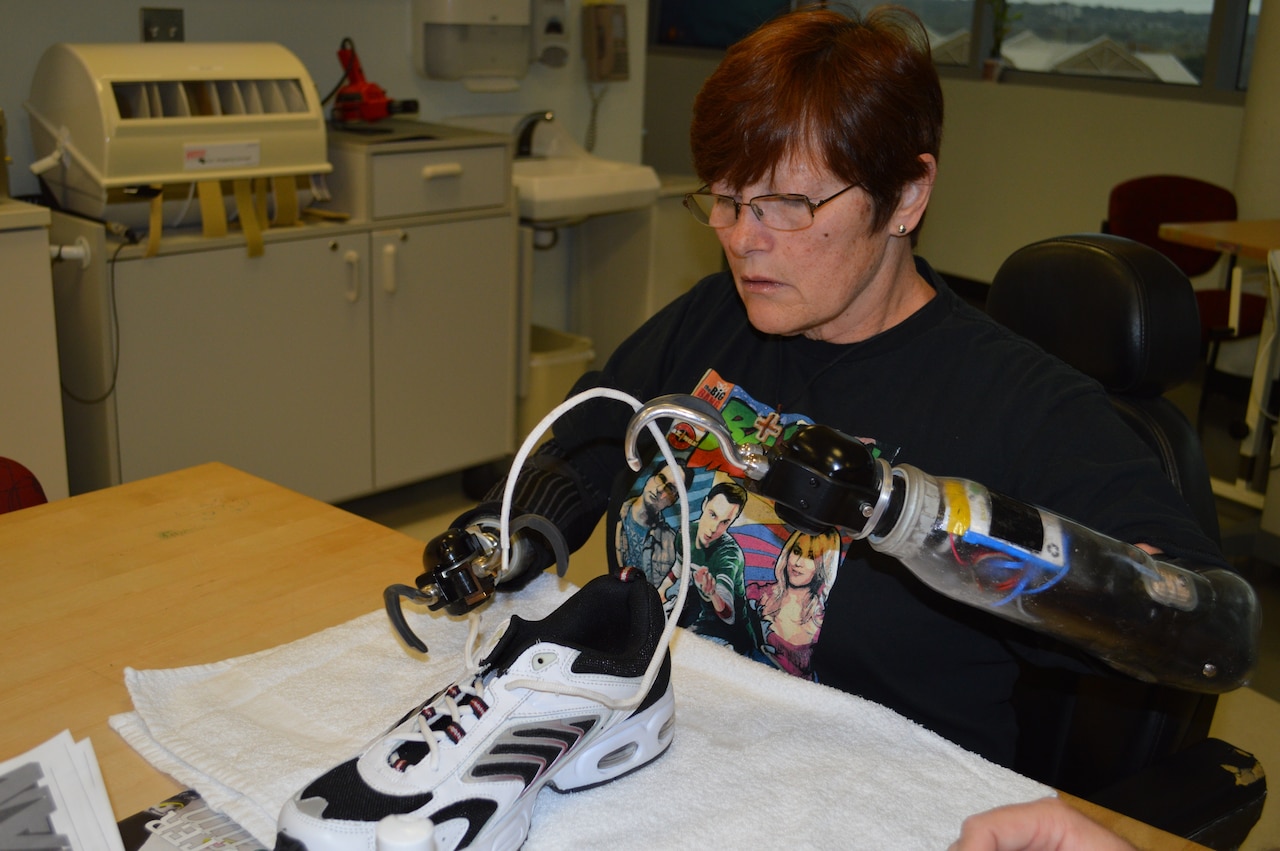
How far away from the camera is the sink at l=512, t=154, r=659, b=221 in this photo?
331cm

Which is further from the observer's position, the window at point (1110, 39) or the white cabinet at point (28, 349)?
the window at point (1110, 39)

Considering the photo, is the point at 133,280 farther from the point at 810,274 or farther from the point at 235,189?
the point at 810,274

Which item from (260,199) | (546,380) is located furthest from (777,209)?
(546,380)

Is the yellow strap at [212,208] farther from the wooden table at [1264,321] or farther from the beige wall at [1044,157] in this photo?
the beige wall at [1044,157]

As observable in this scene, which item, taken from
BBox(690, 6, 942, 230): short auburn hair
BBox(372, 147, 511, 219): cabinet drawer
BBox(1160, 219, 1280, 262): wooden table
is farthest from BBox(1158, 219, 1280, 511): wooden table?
BBox(690, 6, 942, 230): short auburn hair

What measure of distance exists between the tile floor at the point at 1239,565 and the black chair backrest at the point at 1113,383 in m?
1.06

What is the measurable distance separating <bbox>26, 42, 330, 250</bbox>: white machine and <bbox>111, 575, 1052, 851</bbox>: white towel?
1732 mm

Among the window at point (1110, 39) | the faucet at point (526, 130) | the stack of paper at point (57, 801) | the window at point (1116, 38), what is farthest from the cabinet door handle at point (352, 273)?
the window at point (1116, 38)

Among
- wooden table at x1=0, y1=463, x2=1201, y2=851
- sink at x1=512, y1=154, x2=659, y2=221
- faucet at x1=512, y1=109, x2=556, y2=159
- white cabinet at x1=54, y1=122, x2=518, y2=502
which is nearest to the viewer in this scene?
wooden table at x1=0, y1=463, x2=1201, y2=851

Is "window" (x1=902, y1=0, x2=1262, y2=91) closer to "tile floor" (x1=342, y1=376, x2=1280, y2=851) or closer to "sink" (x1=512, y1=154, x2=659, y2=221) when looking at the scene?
"tile floor" (x1=342, y1=376, x2=1280, y2=851)

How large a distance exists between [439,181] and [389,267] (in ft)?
0.86

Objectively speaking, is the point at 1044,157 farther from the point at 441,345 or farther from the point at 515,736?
the point at 515,736

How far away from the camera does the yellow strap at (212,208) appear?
2.64 m

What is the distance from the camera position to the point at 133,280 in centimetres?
257
